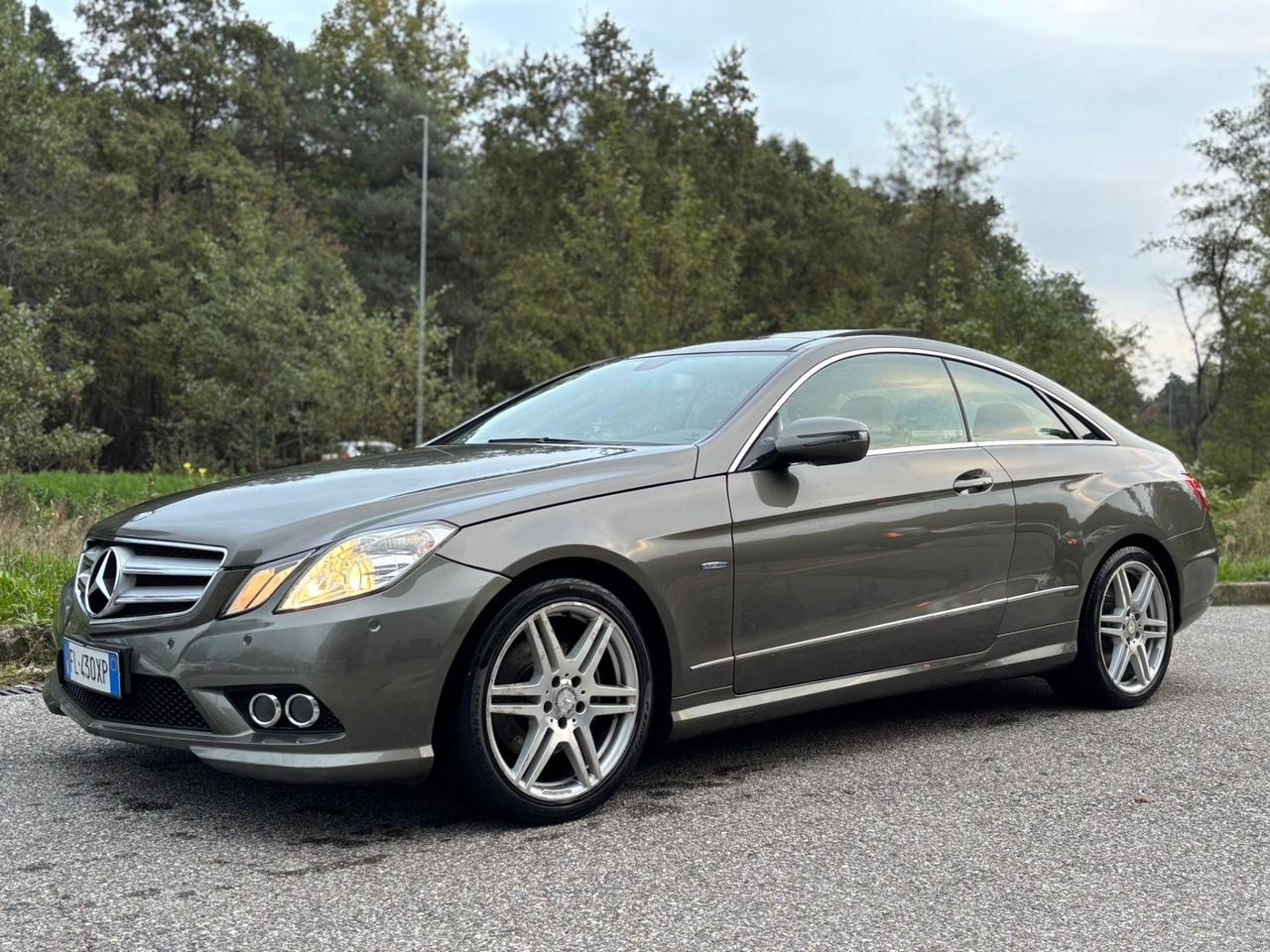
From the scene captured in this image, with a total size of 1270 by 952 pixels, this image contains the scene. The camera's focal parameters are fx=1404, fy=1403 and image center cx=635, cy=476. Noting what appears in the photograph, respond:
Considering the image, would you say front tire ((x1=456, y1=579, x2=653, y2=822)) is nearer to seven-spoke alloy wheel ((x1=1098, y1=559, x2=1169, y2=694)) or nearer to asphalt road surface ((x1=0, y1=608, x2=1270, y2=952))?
asphalt road surface ((x1=0, y1=608, x2=1270, y2=952))

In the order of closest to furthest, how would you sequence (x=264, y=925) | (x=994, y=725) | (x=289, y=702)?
(x=264, y=925)
(x=289, y=702)
(x=994, y=725)

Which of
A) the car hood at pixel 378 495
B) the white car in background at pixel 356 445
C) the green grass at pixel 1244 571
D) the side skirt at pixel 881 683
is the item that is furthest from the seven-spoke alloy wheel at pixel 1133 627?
the white car in background at pixel 356 445

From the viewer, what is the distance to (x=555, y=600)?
412 cm

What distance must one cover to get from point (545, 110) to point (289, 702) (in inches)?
1403

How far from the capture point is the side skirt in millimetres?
4508

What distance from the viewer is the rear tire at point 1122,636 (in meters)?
5.85

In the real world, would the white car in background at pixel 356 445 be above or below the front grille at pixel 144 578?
below

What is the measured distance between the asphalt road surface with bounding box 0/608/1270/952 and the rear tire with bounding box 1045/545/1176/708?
0.49 metres

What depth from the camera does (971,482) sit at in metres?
5.33

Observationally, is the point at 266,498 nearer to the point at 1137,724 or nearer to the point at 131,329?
the point at 1137,724

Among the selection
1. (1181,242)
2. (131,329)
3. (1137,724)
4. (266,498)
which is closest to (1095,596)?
(1137,724)

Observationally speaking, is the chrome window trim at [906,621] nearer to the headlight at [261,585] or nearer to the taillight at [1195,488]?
the taillight at [1195,488]

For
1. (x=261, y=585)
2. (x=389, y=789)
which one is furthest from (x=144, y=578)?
(x=389, y=789)

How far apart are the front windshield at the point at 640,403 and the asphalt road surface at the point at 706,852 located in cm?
119
